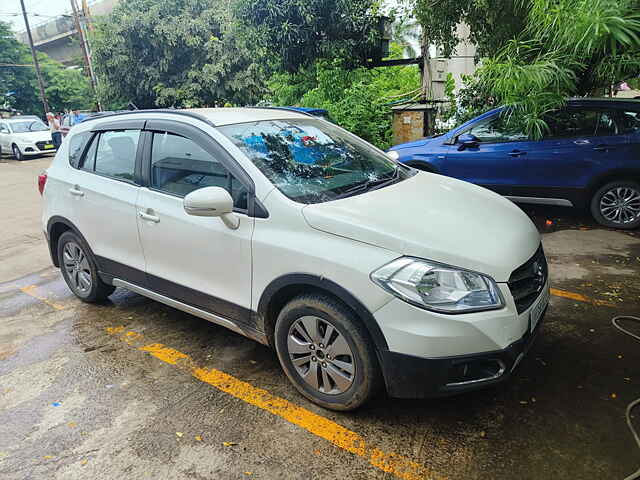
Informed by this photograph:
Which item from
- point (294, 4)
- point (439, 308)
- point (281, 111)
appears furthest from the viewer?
point (294, 4)

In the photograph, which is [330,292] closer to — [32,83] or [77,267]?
[77,267]

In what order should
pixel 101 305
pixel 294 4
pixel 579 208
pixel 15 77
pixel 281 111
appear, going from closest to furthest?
1. pixel 281 111
2. pixel 101 305
3. pixel 579 208
4. pixel 294 4
5. pixel 15 77

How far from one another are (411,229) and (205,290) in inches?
57.7

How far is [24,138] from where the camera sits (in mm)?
18594

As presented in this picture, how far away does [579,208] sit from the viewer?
609 cm

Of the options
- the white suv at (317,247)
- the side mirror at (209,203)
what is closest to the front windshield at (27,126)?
the white suv at (317,247)

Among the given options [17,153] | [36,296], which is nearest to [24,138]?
[17,153]

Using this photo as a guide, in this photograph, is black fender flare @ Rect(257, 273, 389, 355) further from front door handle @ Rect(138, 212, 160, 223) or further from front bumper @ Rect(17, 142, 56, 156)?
front bumper @ Rect(17, 142, 56, 156)

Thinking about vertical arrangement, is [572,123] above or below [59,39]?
below

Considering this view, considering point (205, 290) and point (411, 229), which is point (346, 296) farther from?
point (205, 290)

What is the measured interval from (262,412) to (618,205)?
524cm

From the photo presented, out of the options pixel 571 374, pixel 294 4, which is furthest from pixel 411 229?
pixel 294 4

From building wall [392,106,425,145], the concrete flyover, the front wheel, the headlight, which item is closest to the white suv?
the headlight

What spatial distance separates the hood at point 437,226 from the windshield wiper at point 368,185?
0.06 meters
